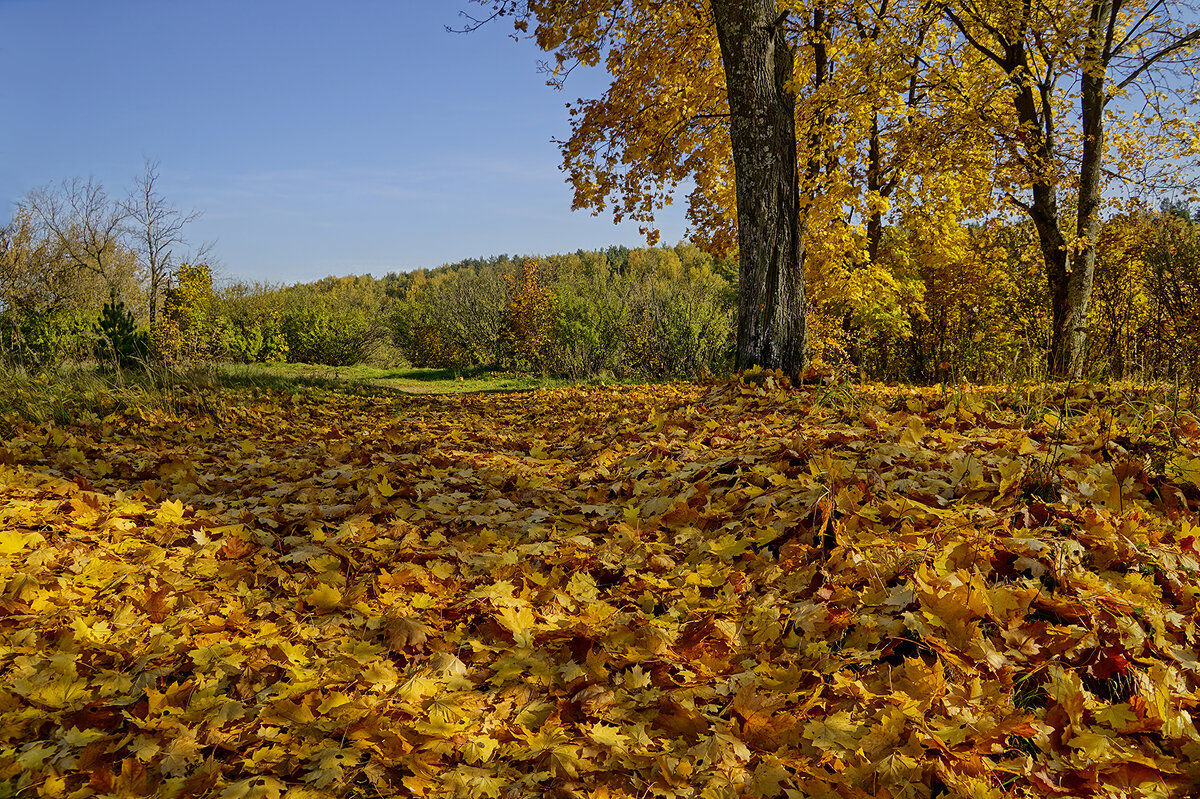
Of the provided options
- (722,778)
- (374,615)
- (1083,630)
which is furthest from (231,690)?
(1083,630)

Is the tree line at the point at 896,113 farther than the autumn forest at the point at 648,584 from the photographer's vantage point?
Yes

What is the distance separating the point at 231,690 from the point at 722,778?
1.53m

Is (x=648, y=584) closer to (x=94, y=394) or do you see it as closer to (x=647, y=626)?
(x=647, y=626)

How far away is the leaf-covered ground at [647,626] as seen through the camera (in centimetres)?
165

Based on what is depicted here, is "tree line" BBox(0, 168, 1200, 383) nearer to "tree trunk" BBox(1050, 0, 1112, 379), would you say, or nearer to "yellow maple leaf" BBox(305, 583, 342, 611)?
"tree trunk" BBox(1050, 0, 1112, 379)

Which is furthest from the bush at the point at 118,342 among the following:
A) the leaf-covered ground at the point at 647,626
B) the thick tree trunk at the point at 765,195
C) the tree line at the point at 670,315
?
the thick tree trunk at the point at 765,195

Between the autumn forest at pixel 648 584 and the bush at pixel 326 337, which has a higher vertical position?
the bush at pixel 326 337

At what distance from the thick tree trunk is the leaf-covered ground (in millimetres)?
2471

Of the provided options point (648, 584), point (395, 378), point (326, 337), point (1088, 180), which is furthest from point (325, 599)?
point (326, 337)

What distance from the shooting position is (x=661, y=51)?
10.4m

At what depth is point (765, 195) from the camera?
20.5ft

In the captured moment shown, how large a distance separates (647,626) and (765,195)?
5.11 meters

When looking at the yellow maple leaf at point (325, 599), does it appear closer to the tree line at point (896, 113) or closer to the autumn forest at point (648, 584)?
the autumn forest at point (648, 584)

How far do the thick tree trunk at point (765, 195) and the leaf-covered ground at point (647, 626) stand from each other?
247cm
